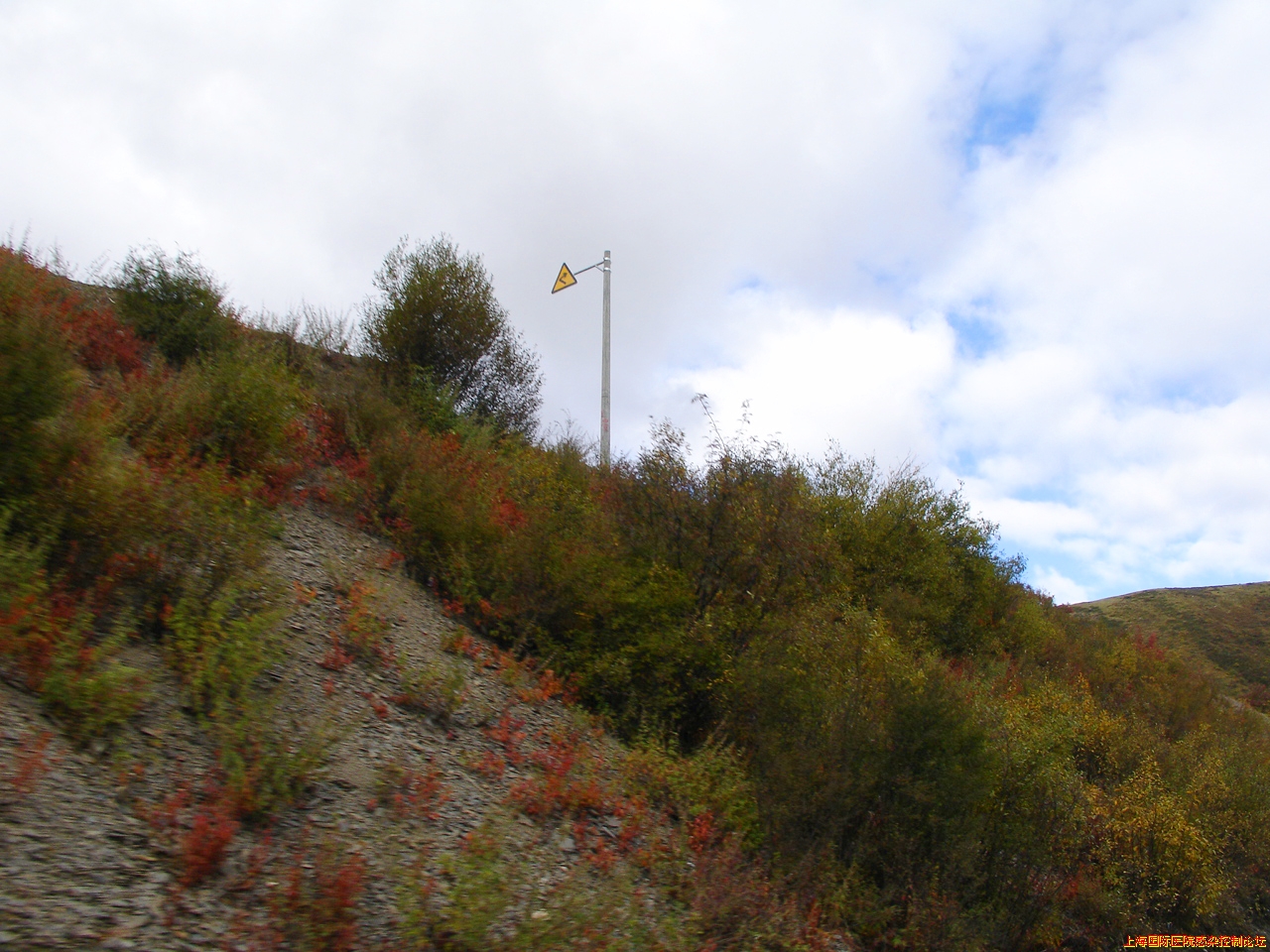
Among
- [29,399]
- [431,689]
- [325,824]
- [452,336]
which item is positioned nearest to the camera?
[325,824]

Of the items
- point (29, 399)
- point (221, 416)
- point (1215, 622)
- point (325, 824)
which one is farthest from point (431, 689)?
point (1215, 622)

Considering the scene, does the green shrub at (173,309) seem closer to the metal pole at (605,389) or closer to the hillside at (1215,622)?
the metal pole at (605,389)

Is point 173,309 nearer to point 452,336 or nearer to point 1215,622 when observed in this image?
point 452,336

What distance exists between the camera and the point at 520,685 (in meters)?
8.18

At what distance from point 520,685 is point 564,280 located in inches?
475

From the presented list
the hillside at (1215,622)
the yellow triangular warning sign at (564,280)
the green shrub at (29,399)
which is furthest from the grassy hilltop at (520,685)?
the hillside at (1215,622)

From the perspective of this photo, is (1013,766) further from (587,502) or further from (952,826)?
(587,502)

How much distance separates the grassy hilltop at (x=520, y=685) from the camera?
457 cm

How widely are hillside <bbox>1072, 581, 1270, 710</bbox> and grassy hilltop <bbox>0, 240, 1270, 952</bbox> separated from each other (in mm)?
33935

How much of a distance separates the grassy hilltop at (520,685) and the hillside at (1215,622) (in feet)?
111

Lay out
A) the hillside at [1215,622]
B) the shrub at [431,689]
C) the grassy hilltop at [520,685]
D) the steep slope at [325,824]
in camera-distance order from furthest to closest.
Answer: the hillside at [1215,622] < the shrub at [431,689] < the grassy hilltop at [520,685] < the steep slope at [325,824]

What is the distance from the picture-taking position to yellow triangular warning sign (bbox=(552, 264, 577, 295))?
18.0 metres

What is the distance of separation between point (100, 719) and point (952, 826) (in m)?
7.44

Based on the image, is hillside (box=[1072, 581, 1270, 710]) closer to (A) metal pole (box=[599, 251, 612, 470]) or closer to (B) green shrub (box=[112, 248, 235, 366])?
(A) metal pole (box=[599, 251, 612, 470])
